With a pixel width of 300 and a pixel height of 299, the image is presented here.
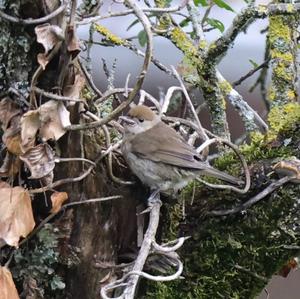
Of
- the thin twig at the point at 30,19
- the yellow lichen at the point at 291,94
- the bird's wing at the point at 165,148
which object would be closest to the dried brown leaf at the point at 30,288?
the bird's wing at the point at 165,148

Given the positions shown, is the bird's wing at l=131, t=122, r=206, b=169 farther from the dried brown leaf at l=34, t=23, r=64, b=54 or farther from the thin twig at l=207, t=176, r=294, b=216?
the dried brown leaf at l=34, t=23, r=64, b=54

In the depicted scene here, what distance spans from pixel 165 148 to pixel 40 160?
0.46m

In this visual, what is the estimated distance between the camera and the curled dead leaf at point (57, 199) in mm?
1406

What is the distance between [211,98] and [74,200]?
1.61 ft

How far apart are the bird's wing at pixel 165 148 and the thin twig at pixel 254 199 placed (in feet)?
0.37

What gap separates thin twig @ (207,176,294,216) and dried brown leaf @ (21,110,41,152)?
405 millimetres

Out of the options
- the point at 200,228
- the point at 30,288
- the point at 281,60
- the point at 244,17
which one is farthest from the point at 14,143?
the point at 281,60

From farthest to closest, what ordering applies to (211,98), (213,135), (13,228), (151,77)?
(151,77)
(211,98)
(213,135)
(13,228)

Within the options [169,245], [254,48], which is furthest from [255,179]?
[254,48]

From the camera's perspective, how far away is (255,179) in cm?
156

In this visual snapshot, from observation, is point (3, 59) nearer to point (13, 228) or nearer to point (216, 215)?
point (13, 228)

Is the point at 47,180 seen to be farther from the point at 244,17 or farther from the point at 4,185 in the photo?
the point at 244,17

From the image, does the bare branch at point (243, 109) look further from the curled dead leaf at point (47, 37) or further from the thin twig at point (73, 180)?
the curled dead leaf at point (47, 37)

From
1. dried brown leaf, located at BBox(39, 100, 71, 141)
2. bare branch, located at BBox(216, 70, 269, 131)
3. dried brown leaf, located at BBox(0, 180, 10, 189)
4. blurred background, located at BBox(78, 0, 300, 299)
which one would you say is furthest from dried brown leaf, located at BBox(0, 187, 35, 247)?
blurred background, located at BBox(78, 0, 300, 299)
